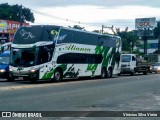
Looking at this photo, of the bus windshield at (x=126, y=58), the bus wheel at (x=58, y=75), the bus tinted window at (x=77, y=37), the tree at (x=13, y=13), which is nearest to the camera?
the bus wheel at (x=58, y=75)

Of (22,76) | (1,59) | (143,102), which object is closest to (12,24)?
(1,59)

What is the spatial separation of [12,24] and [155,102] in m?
47.9

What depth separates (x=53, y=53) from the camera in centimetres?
2536

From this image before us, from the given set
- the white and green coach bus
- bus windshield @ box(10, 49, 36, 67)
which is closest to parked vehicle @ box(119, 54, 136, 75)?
the white and green coach bus

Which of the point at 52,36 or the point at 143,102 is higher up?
the point at 52,36

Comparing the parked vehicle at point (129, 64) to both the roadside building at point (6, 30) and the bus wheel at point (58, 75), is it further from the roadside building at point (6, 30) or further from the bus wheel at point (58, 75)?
the roadside building at point (6, 30)

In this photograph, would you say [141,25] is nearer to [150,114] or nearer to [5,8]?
[5,8]

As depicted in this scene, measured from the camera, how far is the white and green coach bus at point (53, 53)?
24297 mm

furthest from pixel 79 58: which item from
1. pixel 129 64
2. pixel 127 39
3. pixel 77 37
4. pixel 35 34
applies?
pixel 127 39

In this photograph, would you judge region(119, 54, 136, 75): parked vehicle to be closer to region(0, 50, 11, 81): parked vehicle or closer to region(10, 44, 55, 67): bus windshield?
region(0, 50, 11, 81): parked vehicle

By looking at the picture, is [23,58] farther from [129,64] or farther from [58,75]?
[129,64]

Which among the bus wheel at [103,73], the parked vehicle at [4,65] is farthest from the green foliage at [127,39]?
the parked vehicle at [4,65]

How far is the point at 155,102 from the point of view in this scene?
15.1 metres

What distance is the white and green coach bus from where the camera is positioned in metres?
24.3
